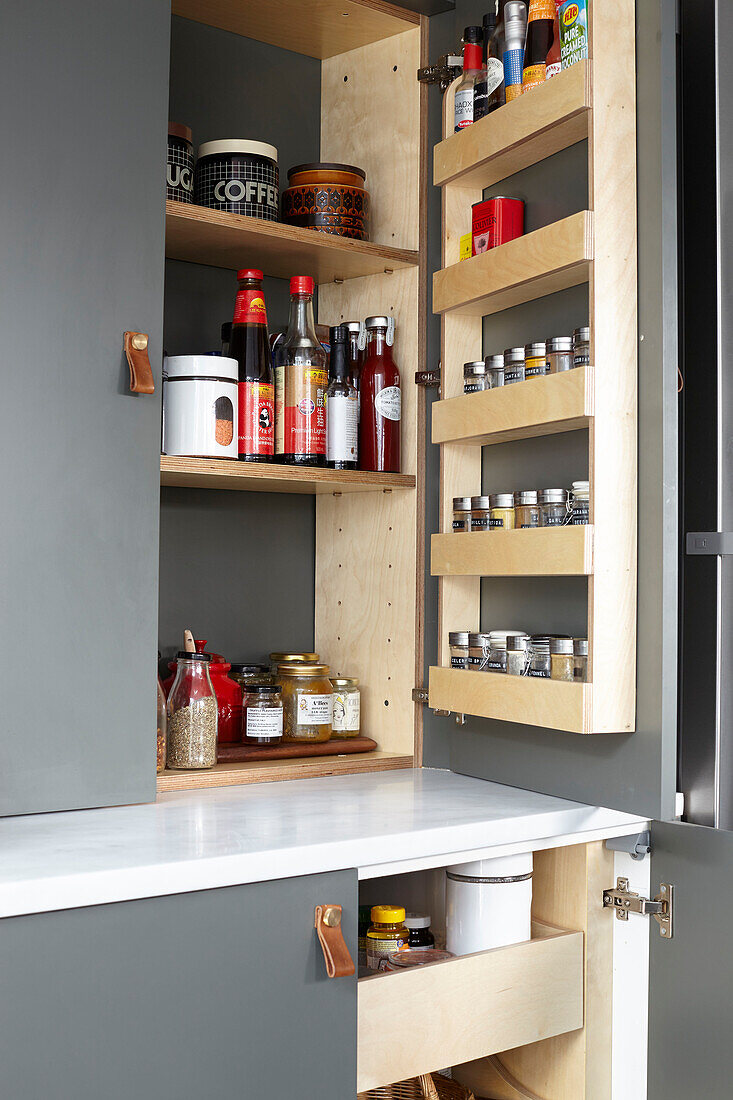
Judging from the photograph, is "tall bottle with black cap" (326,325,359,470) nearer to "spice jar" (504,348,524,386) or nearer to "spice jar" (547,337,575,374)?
"spice jar" (504,348,524,386)

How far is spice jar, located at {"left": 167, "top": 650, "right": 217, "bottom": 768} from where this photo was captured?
163 centimetres

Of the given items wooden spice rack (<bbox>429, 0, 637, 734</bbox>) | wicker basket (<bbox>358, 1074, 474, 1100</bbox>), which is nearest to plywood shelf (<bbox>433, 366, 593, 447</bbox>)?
wooden spice rack (<bbox>429, 0, 637, 734</bbox>)

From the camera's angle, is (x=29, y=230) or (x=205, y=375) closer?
(x=29, y=230)

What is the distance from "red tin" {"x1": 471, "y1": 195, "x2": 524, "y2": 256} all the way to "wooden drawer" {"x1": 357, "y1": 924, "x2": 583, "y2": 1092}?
1053 millimetres

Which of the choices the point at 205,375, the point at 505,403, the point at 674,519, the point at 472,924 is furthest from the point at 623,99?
the point at 472,924

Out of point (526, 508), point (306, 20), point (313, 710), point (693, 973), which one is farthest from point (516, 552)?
point (306, 20)

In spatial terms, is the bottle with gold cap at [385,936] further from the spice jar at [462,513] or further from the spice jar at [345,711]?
the spice jar at [462,513]

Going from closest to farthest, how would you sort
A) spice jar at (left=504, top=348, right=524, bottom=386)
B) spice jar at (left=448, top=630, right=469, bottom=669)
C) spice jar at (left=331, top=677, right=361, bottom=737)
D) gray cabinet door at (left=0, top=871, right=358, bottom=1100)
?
gray cabinet door at (left=0, top=871, right=358, bottom=1100) < spice jar at (left=504, top=348, right=524, bottom=386) < spice jar at (left=448, top=630, right=469, bottom=669) < spice jar at (left=331, top=677, right=361, bottom=737)

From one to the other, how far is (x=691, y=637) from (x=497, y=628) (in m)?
0.38

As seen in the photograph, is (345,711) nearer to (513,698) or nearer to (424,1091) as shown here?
(513,698)

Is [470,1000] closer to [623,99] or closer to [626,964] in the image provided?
[626,964]

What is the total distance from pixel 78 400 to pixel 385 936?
870mm

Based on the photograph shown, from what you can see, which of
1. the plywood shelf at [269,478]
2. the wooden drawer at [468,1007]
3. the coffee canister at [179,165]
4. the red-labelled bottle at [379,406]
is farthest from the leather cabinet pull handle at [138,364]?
the wooden drawer at [468,1007]

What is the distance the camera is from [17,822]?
4.34ft
